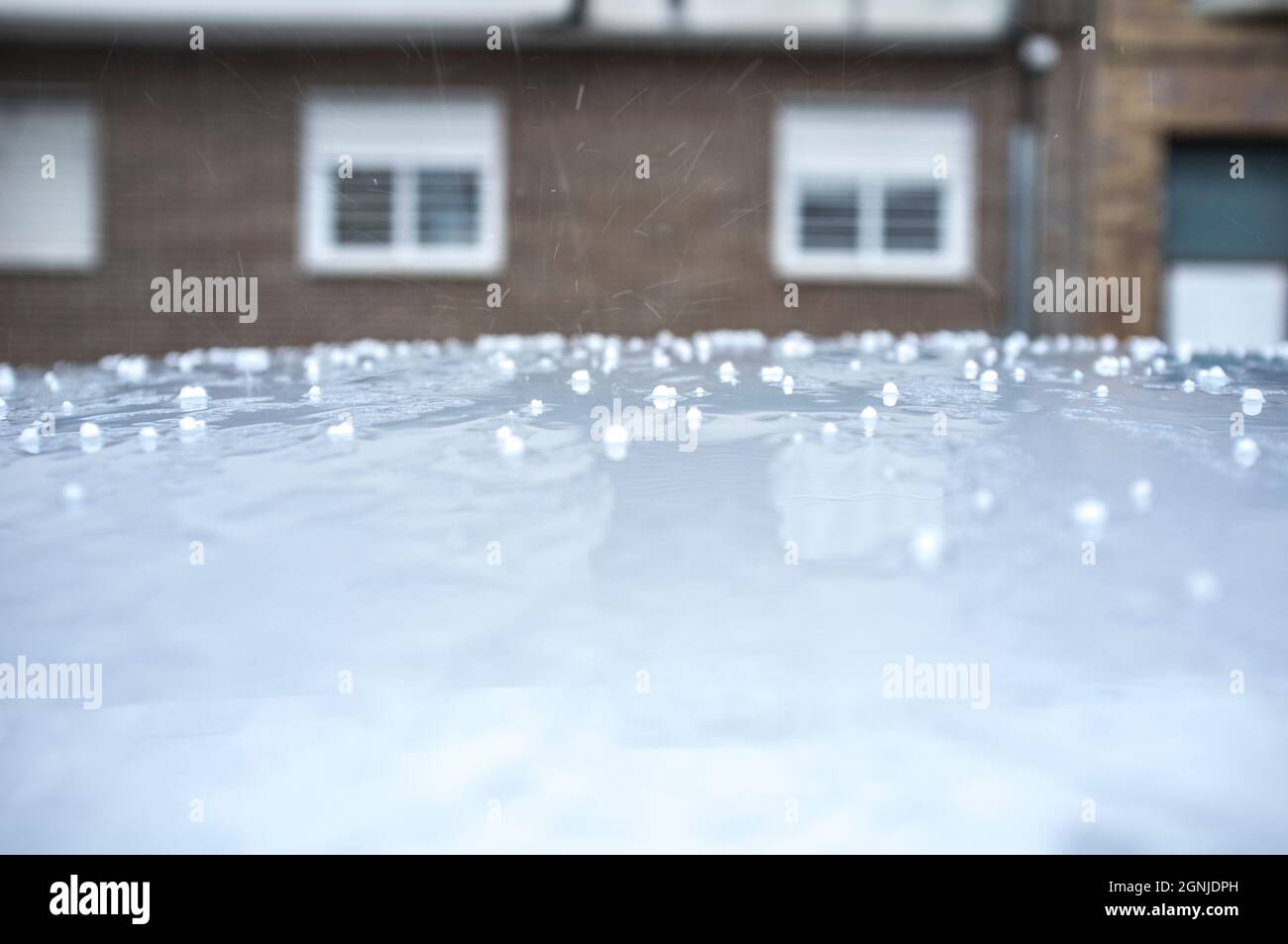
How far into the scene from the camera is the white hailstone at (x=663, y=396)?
1.41 meters

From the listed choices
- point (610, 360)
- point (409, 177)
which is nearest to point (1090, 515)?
point (610, 360)

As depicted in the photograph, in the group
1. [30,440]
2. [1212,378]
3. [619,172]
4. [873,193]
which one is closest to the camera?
[30,440]

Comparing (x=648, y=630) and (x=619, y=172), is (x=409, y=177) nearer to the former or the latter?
(x=619, y=172)

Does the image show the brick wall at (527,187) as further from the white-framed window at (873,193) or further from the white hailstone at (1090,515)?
the white hailstone at (1090,515)

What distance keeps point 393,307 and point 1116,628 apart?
8.79 m

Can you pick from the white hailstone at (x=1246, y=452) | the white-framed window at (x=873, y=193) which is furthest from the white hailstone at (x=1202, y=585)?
the white-framed window at (x=873, y=193)

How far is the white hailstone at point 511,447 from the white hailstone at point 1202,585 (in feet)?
2.10

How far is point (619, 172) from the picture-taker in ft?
30.4

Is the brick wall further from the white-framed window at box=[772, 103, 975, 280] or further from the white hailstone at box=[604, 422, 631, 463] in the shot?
the white hailstone at box=[604, 422, 631, 463]

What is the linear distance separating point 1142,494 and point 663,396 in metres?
0.61

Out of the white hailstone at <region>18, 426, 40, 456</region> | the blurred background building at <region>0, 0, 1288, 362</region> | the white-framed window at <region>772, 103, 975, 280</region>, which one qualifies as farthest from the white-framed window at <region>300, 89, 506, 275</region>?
the white hailstone at <region>18, 426, 40, 456</region>

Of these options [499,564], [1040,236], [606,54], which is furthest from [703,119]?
[499,564]

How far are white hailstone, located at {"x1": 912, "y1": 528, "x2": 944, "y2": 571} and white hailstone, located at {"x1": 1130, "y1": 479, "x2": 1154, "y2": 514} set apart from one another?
0.19m

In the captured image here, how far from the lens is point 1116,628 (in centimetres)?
86
